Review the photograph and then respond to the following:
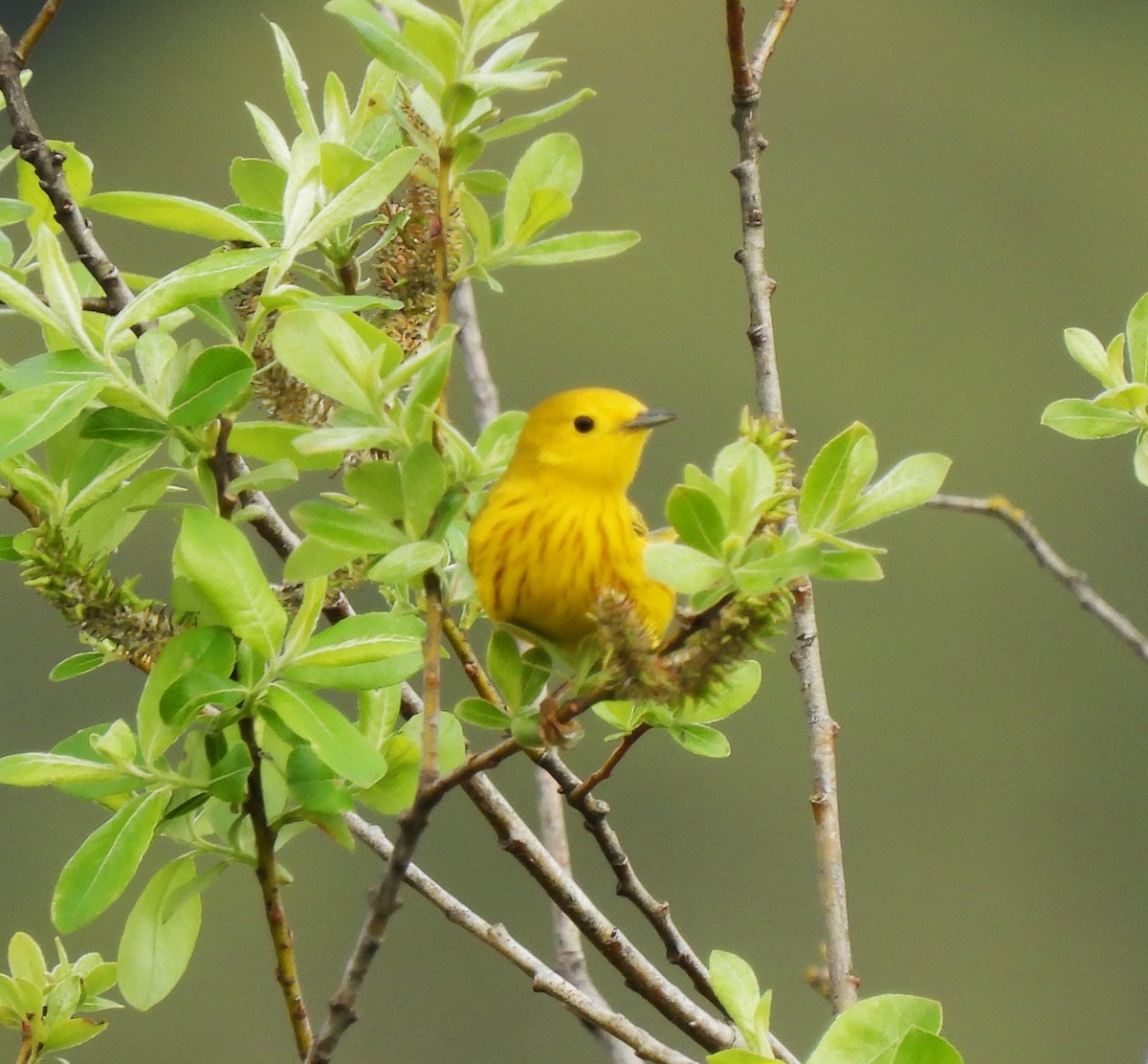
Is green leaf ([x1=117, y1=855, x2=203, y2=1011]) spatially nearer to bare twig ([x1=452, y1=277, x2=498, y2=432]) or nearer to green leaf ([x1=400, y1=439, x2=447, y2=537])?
green leaf ([x1=400, y1=439, x2=447, y2=537])

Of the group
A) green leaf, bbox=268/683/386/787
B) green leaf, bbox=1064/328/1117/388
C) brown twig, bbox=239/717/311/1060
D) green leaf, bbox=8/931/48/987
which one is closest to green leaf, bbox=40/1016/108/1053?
green leaf, bbox=8/931/48/987

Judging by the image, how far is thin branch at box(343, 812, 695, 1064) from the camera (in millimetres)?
527

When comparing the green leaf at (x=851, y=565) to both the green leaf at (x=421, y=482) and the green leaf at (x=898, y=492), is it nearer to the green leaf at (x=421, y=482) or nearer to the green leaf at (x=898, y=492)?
the green leaf at (x=898, y=492)

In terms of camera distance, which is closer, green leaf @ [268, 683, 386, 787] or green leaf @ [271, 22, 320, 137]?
green leaf @ [268, 683, 386, 787]

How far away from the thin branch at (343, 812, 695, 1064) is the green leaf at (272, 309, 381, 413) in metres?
0.17

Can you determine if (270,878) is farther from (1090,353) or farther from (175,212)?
(1090,353)

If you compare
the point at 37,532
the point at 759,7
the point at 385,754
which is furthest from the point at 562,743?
the point at 759,7

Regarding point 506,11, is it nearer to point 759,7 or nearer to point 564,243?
point 564,243

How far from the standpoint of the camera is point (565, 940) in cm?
85

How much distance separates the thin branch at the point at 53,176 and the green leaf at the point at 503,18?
163 millimetres

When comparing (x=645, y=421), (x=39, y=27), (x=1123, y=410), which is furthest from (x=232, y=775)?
(x=1123, y=410)

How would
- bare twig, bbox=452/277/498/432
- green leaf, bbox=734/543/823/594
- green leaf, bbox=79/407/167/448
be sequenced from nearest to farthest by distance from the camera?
green leaf, bbox=734/543/823/594, green leaf, bbox=79/407/167/448, bare twig, bbox=452/277/498/432

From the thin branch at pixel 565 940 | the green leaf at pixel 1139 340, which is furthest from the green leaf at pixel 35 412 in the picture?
the green leaf at pixel 1139 340

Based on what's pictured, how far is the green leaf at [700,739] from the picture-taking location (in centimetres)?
55
